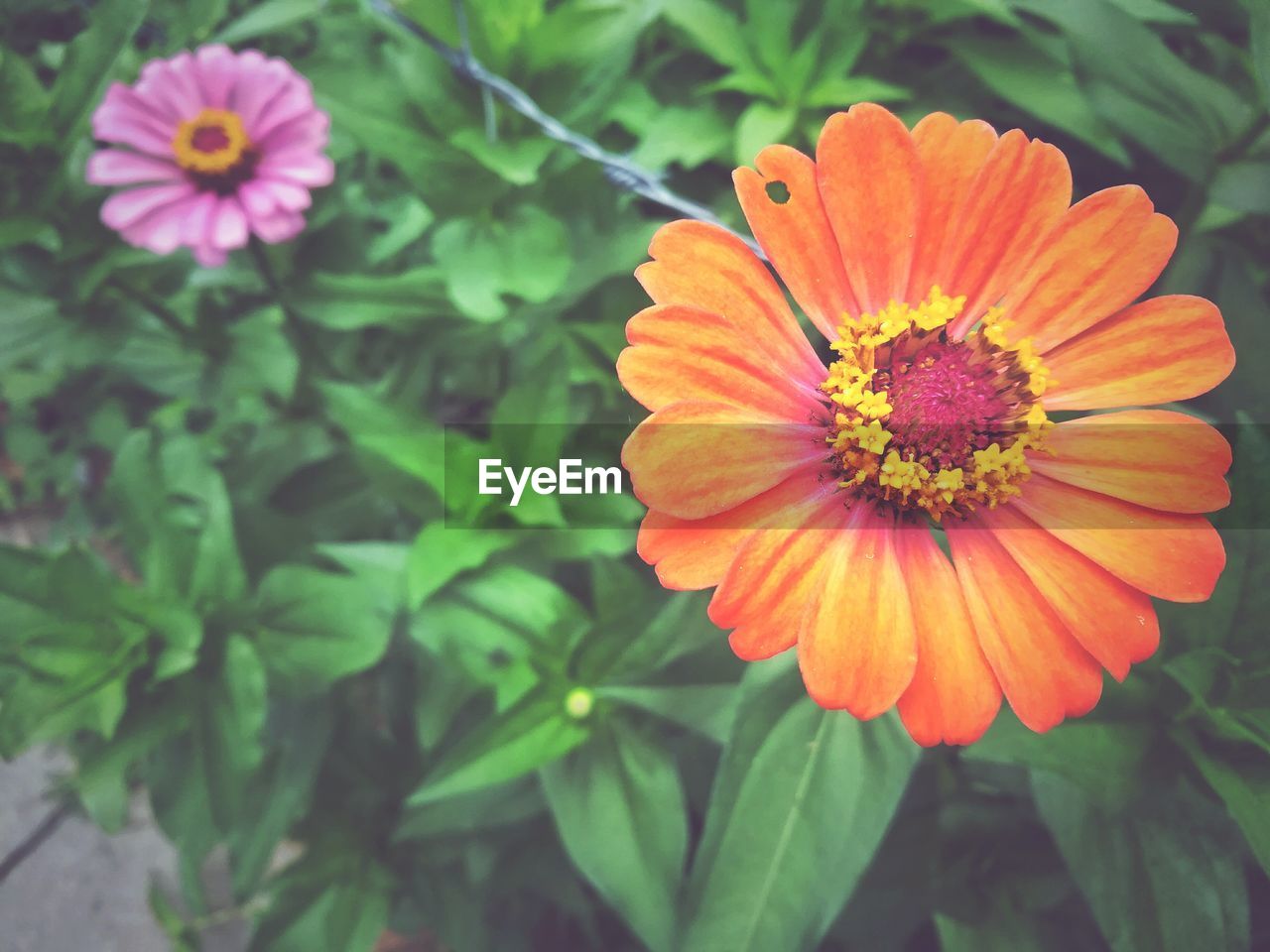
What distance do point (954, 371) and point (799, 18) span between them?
41 cm

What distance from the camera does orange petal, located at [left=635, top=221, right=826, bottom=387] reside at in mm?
245

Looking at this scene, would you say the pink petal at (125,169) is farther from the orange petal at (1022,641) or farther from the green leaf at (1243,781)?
the green leaf at (1243,781)

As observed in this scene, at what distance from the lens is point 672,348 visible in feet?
0.79

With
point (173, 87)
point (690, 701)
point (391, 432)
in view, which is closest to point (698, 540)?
point (690, 701)

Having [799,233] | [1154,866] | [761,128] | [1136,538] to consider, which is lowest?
[1154,866]

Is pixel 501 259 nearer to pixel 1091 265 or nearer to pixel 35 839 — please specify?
pixel 1091 265

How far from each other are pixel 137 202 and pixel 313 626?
33cm

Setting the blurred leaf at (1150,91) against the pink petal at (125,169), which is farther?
the pink petal at (125,169)

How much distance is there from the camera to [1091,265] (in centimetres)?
26

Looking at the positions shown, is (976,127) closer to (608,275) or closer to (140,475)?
(608,275)

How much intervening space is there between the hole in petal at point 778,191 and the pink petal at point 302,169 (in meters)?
0.42

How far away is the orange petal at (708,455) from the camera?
237mm

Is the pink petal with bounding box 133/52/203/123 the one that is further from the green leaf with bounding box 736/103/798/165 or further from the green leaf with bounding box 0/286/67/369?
the green leaf with bounding box 736/103/798/165

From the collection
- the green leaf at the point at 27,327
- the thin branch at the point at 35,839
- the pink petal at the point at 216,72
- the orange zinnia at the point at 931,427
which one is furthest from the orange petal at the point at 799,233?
the thin branch at the point at 35,839
